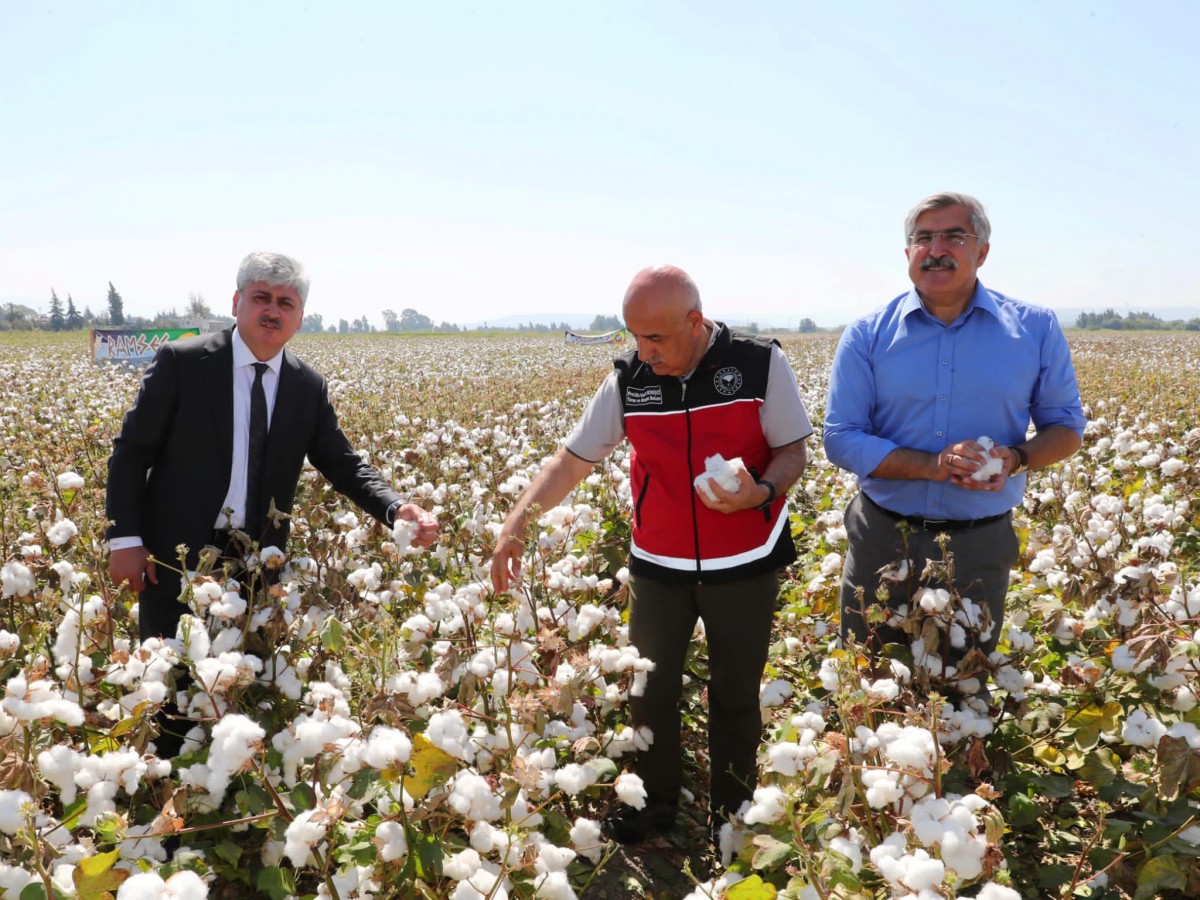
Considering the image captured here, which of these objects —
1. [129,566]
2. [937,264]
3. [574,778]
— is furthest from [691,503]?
[129,566]

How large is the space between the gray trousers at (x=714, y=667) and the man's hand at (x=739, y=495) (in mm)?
350

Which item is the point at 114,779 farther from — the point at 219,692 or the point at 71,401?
the point at 71,401

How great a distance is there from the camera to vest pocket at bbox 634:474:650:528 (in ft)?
9.27

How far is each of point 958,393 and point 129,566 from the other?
2933 millimetres

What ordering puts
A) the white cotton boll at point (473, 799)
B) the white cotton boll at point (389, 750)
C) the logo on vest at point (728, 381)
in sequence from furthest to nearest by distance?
the logo on vest at point (728, 381)
the white cotton boll at point (473, 799)
the white cotton boll at point (389, 750)

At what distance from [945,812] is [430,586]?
2715mm

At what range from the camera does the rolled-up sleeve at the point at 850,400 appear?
2.83 metres

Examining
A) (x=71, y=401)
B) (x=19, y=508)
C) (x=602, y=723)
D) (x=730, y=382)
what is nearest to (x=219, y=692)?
(x=602, y=723)

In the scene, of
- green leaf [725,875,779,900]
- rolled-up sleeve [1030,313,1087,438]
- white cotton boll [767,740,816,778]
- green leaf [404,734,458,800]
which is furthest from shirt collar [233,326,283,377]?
Result: rolled-up sleeve [1030,313,1087,438]

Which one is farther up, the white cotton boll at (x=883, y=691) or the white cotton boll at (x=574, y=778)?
the white cotton boll at (x=883, y=691)

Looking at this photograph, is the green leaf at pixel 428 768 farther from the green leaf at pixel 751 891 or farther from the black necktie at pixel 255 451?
the black necktie at pixel 255 451

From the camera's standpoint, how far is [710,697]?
117 inches

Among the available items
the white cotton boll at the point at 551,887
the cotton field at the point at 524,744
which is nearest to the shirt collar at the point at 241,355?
the cotton field at the point at 524,744

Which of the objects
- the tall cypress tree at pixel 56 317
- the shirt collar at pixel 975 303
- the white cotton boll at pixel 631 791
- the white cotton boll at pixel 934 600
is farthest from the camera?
the tall cypress tree at pixel 56 317
